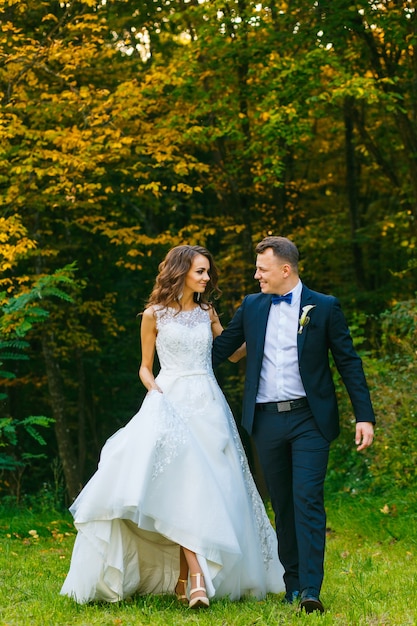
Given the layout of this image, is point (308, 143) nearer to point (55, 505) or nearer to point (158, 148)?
point (158, 148)

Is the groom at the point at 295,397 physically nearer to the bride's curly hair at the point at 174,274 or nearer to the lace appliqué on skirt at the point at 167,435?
the lace appliqué on skirt at the point at 167,435

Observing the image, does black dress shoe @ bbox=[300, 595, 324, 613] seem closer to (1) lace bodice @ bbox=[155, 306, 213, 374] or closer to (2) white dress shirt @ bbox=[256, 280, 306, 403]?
(2) white dress shirt @ bbox=[256, 280, 306, 403]

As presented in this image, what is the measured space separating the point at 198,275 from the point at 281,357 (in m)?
0.87

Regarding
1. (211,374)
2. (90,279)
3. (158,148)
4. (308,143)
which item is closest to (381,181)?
(308,143)

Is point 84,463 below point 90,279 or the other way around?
below

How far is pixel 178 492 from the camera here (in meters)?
5.23

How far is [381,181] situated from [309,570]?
48.6ft

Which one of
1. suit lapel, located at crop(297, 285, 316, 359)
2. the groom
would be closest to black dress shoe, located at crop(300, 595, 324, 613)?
the groom

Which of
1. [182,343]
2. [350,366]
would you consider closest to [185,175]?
[182,343]

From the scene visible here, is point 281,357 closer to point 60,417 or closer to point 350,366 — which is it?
point 350,366

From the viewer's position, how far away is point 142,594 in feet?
18.6

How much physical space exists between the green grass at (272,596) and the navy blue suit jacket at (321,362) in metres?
1.00

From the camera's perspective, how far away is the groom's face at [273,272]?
17.4ft

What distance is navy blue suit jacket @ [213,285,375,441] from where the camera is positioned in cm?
509
